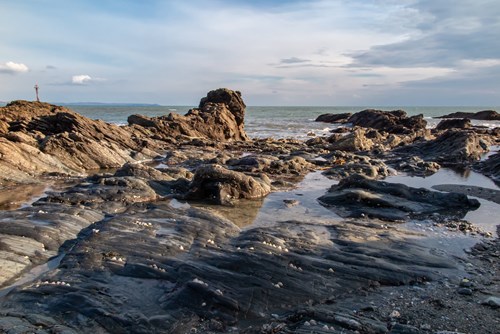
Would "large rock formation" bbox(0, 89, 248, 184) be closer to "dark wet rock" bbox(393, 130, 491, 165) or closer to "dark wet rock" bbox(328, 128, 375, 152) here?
"dark wet rock" bbox(328, 128, 375, 152)

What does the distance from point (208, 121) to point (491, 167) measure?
28550 mm

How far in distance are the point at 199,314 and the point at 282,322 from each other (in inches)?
51.5

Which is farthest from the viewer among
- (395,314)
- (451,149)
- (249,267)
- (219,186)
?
(451,149)

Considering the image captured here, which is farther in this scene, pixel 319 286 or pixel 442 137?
pixel 442 137

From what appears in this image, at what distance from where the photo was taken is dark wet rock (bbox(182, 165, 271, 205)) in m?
15.4

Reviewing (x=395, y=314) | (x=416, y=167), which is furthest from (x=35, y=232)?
(x=416, y=167)

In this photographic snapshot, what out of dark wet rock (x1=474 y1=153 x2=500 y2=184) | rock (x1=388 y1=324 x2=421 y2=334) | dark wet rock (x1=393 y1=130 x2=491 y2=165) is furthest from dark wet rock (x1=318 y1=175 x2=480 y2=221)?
dark wet rock (x1=393 y1=130 x2=491 y2=165)

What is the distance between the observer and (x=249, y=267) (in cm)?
808

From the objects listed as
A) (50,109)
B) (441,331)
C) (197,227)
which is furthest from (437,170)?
(50,109)

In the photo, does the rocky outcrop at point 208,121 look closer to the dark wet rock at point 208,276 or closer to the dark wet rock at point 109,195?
the dark wet rock at point 109,195

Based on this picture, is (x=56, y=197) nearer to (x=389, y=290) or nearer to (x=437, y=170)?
(x=389, y=290)

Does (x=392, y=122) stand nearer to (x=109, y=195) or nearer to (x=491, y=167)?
(x=491, y=167)

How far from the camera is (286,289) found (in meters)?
7.43

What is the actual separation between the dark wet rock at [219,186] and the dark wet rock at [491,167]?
1342 cm
